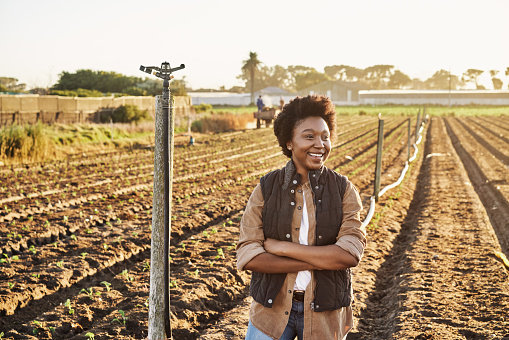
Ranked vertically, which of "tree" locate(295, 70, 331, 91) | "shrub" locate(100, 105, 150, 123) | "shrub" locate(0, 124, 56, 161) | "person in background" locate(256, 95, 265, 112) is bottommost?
"shrub" locate(0, 124, 56, 161)

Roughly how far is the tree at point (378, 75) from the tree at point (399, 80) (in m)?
3.79

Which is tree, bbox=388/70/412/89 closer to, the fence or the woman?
the fence

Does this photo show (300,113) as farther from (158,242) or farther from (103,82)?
(103,82)

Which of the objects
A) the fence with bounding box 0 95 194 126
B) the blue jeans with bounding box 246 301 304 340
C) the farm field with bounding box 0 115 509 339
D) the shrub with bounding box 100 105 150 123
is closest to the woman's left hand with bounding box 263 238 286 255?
the blue jeans with bounding box 246 301 304 340

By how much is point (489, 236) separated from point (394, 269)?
7.21 feet

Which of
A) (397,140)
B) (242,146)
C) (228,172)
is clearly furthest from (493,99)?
(228,172)

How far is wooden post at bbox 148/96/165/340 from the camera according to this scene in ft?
Result: 8.71

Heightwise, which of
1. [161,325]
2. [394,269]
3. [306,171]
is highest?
[306,171]

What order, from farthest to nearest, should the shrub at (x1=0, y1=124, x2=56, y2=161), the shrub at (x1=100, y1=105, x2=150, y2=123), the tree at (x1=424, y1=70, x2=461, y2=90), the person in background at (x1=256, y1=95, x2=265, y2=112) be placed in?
the tree at (x1=424, y1=70, x2=461, y2=90), the person in background at (x1=256, y1=95, x2=265, y2=112), the shrub at (x1=100, y1=105, x2=150, y2=123), the shrub at (x1=0, y1=124, x2=56, y2=161)

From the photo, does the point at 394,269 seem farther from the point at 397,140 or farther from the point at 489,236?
the point at 397,140

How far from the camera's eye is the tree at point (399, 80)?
116188mm

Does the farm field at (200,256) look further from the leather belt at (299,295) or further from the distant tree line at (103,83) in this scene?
the distant tree line at (103,83)

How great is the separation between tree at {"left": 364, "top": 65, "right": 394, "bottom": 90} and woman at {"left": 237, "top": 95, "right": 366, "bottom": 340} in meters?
122

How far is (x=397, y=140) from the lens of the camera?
964 inches
